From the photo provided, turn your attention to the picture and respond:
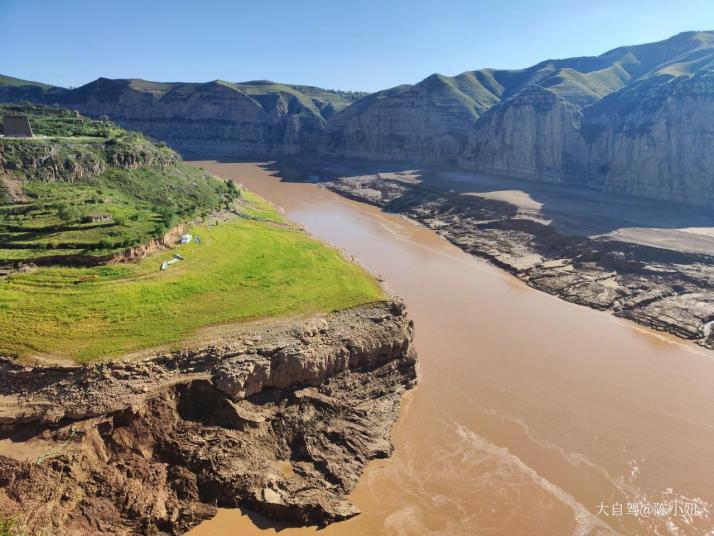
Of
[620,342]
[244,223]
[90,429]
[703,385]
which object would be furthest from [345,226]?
[90,429]

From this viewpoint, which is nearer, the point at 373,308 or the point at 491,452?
the point at 491,452

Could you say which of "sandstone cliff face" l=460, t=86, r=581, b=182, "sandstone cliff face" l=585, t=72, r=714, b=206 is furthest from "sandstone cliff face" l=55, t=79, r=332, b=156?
"sandstone cliff face" l=585, t=72, r=714, b=206

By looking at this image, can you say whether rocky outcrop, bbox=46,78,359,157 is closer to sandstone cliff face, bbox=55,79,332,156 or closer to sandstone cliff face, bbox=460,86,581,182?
sandstone cliff face, bbox=55,79,332,156

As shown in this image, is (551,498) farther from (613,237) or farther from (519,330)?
(613,237)

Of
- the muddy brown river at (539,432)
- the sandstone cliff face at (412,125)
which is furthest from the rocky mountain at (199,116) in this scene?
the muddy brown river at (539,432)

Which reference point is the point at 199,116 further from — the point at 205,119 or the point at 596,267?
the point at 596,267

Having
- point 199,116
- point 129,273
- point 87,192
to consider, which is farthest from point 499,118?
point 199,116
